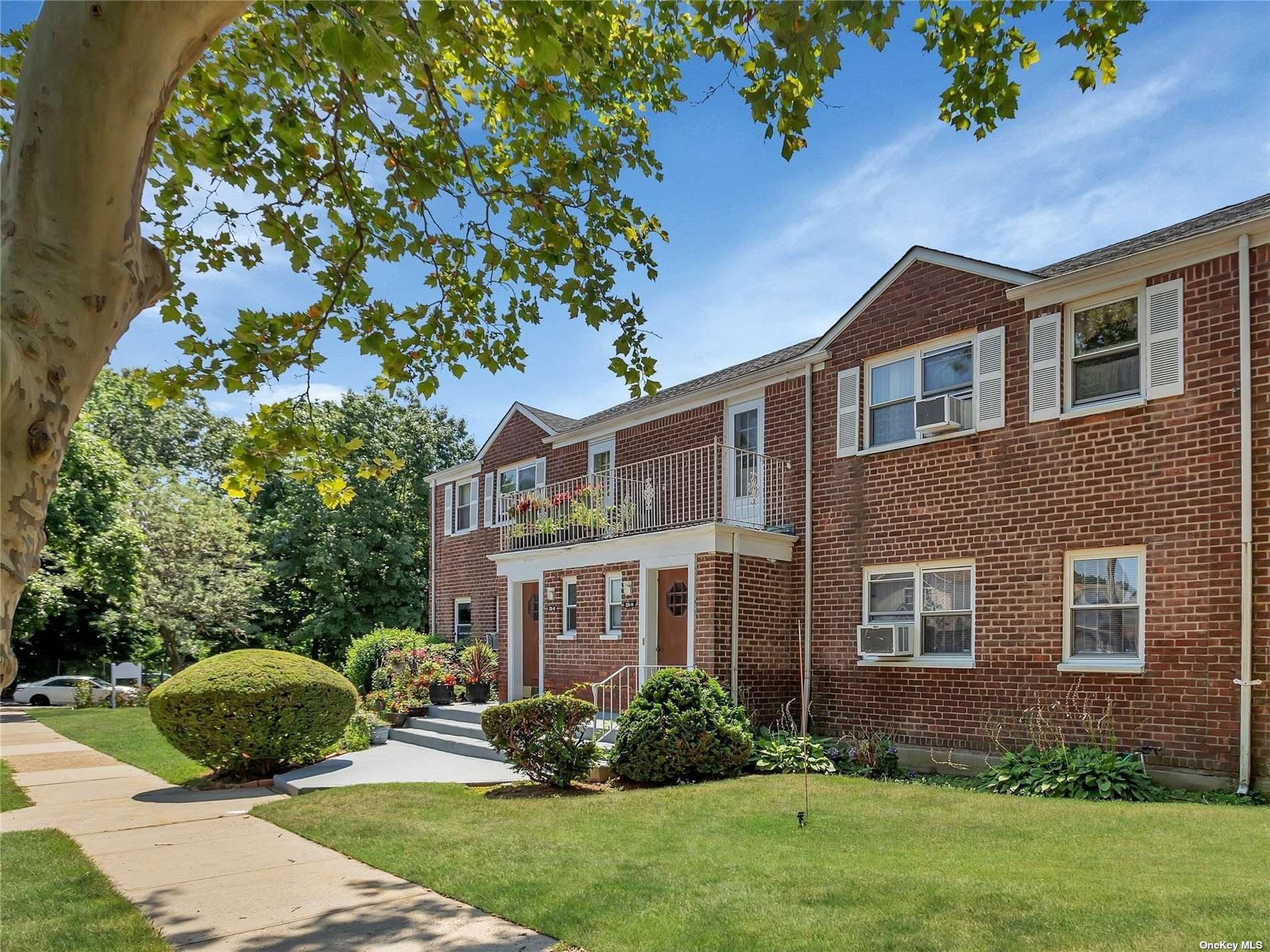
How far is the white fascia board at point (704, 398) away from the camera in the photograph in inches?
583

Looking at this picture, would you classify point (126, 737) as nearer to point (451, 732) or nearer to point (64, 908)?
point (451, 732)

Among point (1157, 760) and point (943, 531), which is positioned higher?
point (943, 531)

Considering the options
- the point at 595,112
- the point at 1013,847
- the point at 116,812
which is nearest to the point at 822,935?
the point at 1013,847

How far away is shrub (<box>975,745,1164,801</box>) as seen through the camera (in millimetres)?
9664

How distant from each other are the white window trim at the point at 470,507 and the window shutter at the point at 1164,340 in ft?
55.5

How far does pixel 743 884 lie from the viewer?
6078mm

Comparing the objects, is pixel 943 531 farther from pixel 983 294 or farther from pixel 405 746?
pixel 405 746

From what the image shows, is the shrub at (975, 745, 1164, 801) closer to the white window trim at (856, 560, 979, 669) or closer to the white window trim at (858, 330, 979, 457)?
the white window trim at (856, 560, 979, 669)

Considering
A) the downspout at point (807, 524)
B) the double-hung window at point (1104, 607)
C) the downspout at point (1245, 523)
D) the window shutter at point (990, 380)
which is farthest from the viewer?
the downspout at point (807, 524)

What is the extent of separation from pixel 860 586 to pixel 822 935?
9.09 meters

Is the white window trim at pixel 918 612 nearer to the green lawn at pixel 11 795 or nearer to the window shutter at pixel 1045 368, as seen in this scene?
the window shutter at pixel 1045 368

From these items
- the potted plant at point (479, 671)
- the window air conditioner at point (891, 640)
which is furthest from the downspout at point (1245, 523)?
the potted plant at point (479, 671)

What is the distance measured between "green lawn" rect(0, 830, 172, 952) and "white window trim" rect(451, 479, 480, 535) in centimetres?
1609

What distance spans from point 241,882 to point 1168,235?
40.5 feet
